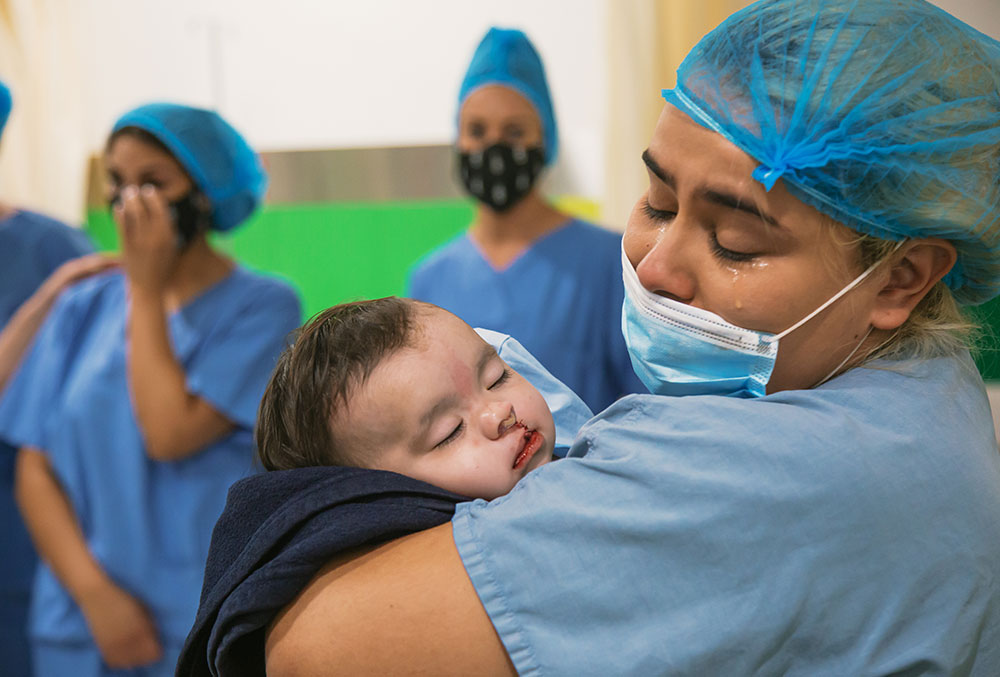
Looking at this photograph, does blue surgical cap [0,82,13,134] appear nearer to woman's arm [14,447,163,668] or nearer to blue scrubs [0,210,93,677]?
blue scrubs [0,210,93,677]

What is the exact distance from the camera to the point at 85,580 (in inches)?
88.0

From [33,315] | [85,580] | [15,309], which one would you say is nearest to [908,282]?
[85,580]

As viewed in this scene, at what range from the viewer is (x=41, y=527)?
230cm

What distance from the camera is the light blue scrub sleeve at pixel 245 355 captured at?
7.36 ft

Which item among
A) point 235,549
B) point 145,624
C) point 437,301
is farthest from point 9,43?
point 235,549

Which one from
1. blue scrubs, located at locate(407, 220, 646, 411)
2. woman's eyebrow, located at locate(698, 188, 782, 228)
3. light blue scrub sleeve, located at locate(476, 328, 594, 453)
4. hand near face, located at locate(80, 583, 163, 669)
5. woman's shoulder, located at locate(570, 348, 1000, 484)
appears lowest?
hand near face, located at locate(80, 583, 163, 669)

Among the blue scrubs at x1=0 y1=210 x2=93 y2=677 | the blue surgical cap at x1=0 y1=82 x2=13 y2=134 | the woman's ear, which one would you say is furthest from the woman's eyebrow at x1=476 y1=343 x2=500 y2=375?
the blue surgical cap at x1=0 y1=82 x2=13 y2=134

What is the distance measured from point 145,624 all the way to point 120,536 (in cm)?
21

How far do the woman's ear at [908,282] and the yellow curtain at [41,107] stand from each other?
141 inches

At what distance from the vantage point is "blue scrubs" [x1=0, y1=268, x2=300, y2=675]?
7.34 ft

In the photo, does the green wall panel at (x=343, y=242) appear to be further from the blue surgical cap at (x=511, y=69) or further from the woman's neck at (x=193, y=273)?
the woman's neck at (x=193, y=273)

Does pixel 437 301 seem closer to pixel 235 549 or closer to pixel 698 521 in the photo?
pixel 235 549

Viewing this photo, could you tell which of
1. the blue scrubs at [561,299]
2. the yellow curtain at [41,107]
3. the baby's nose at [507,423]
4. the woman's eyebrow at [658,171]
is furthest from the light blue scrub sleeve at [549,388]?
the yellow curtain at [41,107]

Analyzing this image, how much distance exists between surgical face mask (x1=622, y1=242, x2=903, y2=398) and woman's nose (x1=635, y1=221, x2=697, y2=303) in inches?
0.5
